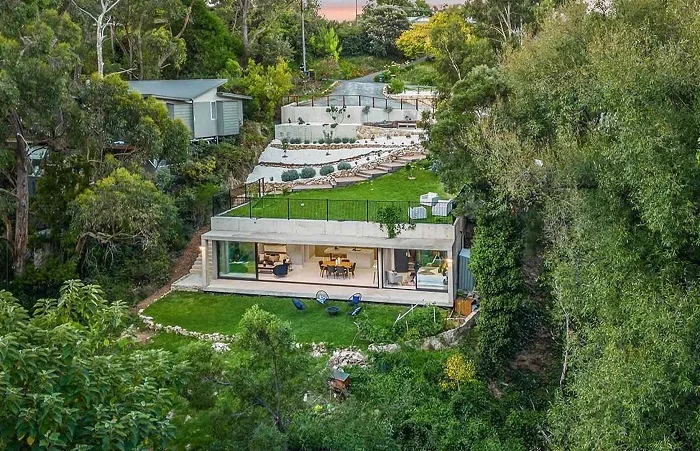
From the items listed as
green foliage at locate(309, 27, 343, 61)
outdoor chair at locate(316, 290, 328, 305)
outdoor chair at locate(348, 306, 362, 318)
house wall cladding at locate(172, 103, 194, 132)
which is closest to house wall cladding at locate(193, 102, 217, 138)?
house wall cladding at locate(172, 103, 194, 132)

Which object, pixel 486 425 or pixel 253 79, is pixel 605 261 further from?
pixel 253 79

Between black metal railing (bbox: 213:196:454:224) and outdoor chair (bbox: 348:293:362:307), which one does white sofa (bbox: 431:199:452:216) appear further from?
outdoor chair (bbox: 348:293:362:307)

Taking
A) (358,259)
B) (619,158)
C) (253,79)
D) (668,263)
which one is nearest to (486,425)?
(668,263)

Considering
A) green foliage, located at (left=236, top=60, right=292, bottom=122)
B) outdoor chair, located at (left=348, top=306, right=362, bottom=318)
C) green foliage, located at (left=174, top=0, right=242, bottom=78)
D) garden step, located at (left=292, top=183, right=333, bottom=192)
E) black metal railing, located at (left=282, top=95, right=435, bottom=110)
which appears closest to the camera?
outdoor chair, located at (left=348, top=306, right=362, bottom=318)

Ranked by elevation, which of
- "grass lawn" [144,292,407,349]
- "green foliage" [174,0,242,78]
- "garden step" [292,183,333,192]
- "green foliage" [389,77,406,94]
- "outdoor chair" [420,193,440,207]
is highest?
"green foliage" [174,0,242,78]

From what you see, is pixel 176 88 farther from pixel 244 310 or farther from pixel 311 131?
pixel 244 310

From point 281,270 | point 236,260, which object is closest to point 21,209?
point 236,260

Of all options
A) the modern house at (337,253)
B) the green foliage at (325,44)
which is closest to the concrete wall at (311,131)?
the modern house at (337,253)
